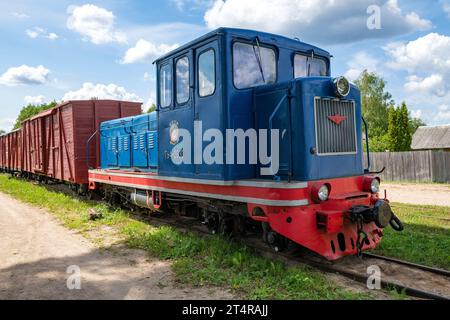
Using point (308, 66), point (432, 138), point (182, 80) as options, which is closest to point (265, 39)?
point (308, 66)

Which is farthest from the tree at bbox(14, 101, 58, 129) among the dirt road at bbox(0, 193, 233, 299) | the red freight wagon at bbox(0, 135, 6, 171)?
the dirt road at bbox(0, 193, 233, 299)

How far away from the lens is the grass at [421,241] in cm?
607

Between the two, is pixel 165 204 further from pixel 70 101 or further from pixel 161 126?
pixel 70 101

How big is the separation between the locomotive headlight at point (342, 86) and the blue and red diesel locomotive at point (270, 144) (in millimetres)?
15

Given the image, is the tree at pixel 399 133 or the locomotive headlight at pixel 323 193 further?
the tree at pixel 399 133

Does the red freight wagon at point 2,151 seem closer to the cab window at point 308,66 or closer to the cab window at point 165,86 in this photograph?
the cab window at point 165,86

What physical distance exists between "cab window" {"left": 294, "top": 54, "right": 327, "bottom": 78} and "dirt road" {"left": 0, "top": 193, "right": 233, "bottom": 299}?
4065 millimetres

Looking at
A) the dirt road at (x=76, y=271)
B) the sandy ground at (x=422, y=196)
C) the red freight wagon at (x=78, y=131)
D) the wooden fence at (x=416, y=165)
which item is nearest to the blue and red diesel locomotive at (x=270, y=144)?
the dirt road at (x=76, y=271)

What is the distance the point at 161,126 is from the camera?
7.77 metres

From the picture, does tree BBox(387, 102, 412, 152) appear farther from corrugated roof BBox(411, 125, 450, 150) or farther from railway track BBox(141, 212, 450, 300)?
railway track BBox(141, 212, 450, 300)

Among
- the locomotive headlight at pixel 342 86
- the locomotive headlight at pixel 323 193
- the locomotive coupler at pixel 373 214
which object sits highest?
the locomotive headlight at pixel 342 86

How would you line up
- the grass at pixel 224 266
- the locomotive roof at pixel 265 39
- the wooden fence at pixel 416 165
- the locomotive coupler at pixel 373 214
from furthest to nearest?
the wooden fence at pixel 416 165
the locomotive roof at pixel 265 39
the locomotive coupler at pixel 373 214
the grass at pixel 224 266

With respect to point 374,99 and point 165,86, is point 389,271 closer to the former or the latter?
point 165,86
